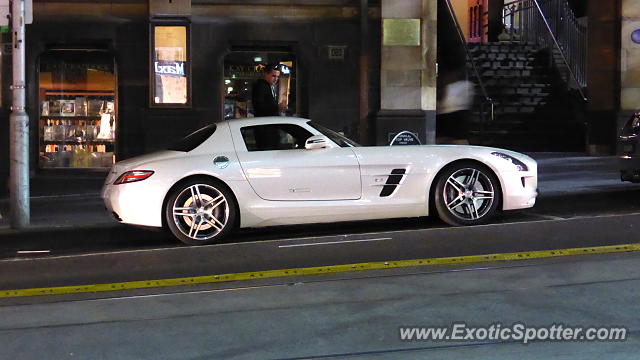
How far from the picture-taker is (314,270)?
643 centimetres

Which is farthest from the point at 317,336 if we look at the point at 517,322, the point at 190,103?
the point at 190,103

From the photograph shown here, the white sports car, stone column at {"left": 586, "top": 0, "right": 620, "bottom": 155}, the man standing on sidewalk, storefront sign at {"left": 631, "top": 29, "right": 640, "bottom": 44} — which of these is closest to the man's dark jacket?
the man standing on sidewalk

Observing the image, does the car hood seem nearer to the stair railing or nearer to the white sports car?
the white sports car

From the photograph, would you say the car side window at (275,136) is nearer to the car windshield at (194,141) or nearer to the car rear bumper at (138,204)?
the car windshield at (194,141)

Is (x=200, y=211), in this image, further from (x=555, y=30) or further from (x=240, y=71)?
(x=555, y=30)

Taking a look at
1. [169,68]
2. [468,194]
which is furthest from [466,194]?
[169,68]

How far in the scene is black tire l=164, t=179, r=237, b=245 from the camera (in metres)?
7.55

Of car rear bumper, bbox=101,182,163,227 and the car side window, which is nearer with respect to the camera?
car rear bumper, bbox=101,182,163,227

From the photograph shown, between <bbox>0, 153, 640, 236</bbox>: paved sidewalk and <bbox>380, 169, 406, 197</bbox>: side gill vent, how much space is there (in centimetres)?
369

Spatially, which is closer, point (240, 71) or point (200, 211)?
point (200, 211)

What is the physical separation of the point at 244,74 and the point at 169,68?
4.66ft

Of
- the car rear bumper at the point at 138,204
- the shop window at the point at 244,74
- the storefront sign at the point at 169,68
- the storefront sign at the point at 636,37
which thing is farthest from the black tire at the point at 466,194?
the storefront sign at the point at 636,37

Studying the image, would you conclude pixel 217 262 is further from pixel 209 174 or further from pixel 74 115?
pixel 74 115

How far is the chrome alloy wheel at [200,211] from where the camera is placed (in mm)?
7566
